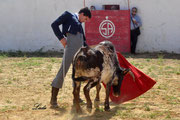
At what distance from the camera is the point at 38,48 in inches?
530

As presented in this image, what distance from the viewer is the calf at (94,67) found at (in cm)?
492

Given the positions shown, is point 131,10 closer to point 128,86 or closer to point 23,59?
point 23,59

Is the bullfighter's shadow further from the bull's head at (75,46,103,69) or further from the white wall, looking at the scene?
the white wall

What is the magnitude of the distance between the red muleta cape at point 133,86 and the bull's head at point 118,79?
205 mm

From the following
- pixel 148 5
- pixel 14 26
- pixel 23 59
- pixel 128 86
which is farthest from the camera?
pixel 14 26

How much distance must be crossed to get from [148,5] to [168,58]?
2.32 metres

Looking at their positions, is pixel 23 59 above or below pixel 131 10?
below

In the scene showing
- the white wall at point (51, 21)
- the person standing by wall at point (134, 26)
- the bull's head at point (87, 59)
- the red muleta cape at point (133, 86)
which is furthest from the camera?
the white wall at point (51, 21)

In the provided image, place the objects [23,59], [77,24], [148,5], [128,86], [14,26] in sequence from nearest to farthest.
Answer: [77,24]
[128,86]
[23,59]
[148,5]
[14,26]

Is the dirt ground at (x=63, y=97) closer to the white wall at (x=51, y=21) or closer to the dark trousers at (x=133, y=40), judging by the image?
the dark trousers at (x=133, y=40)

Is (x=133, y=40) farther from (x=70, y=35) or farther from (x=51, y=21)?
(x=70, y=35)

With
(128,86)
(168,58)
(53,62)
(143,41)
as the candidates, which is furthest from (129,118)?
(143,41)

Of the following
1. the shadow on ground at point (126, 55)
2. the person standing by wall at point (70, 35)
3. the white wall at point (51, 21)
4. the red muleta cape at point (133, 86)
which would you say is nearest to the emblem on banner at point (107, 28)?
the white wall at point (51, 21)

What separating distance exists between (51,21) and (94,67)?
8673 mm
